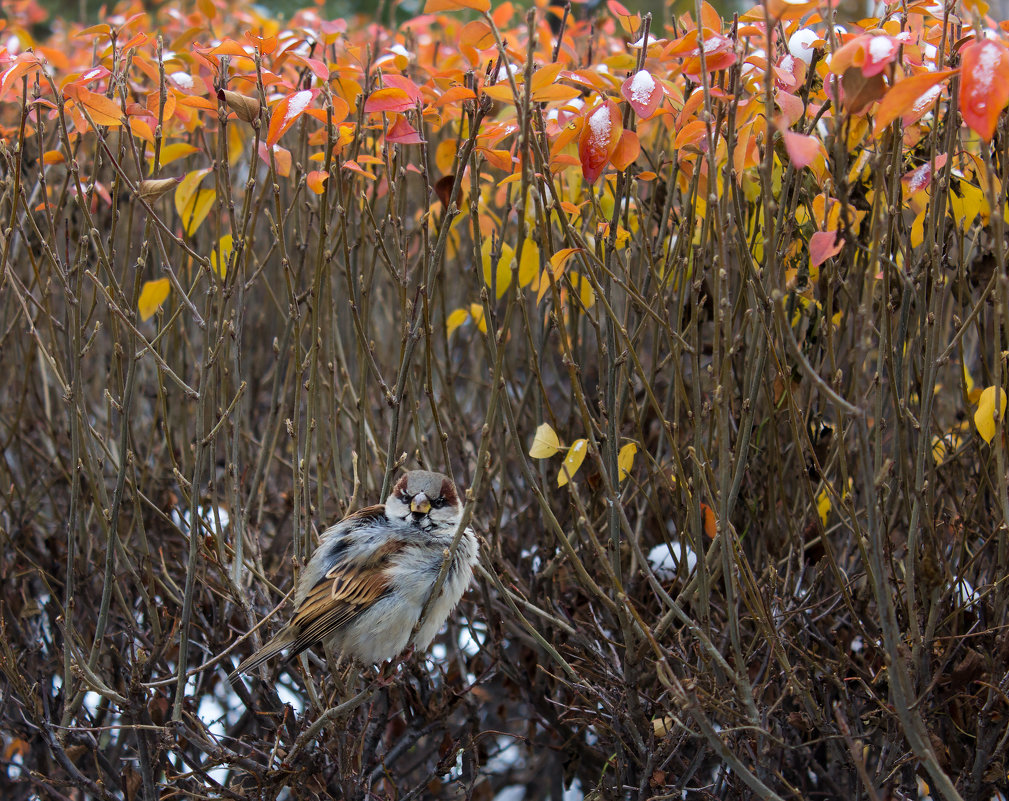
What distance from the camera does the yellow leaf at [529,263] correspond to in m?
2.45

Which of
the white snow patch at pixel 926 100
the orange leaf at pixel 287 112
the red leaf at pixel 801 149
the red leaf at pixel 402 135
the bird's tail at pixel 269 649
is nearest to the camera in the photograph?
the red leaf at pixel 801 149

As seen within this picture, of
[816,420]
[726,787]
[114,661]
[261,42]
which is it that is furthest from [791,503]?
[114,661]

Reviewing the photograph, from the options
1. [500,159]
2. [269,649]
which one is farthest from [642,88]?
[269,649]

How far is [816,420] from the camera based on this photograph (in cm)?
249

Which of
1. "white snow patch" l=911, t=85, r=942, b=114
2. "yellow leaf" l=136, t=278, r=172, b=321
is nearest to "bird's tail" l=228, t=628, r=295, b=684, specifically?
"yellow leaf" l=136, t=278, r=172, b=321

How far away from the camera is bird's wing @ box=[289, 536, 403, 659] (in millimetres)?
2273

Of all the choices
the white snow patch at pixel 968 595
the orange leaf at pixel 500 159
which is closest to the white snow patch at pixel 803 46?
the orange leaf at pixel 500 159

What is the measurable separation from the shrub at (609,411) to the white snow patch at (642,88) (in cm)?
1

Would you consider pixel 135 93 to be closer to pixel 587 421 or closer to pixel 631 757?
pixel 587 421

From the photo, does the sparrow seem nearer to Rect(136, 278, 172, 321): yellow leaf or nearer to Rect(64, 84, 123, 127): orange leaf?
Rect(136, 278, 172, 321): yellow leaf

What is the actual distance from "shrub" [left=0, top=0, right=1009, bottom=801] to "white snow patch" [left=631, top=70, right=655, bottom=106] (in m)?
0.01

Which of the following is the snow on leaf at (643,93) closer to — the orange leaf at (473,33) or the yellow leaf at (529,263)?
the orange leaf at (473,33)

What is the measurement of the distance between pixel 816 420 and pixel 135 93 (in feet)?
8.26

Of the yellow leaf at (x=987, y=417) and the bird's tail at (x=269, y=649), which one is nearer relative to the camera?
the yellow leaf at (x=987, y=417)
